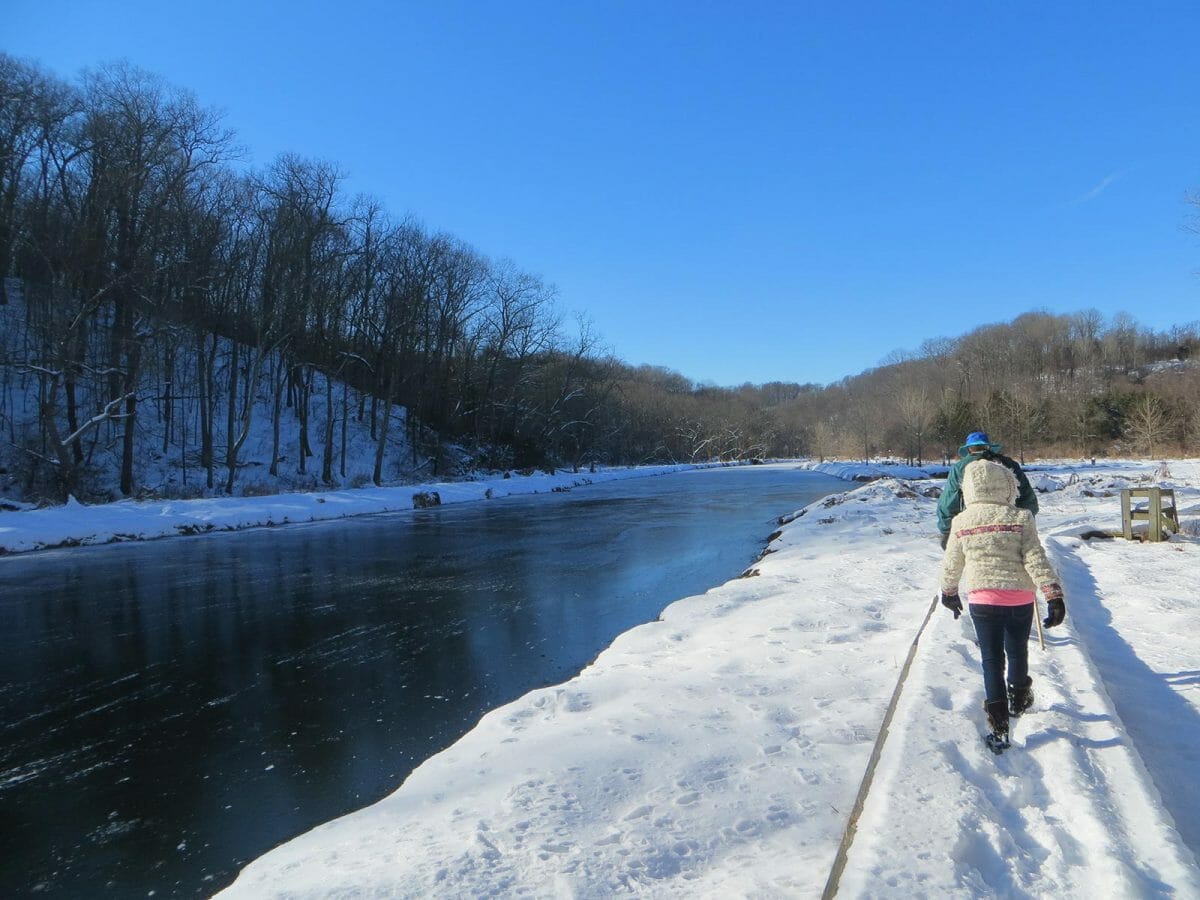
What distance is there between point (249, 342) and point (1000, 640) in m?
35.2

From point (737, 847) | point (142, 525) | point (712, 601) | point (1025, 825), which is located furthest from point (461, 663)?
point (142, 525)

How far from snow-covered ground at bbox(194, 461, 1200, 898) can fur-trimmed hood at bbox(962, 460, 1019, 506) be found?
49.9 inches

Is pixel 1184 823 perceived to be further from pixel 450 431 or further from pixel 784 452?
pixel 784 452

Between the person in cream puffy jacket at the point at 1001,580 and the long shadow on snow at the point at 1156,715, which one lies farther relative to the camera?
the person in cream puffy jacket at the point at 1001,580

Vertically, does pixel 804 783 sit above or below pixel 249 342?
below

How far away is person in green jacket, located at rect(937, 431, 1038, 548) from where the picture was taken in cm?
431

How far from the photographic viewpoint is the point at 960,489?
15.3 ft

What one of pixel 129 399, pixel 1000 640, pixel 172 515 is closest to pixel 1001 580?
pixel 1000 640

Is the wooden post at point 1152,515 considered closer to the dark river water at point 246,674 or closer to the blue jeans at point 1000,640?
the dark river water at point 246,674

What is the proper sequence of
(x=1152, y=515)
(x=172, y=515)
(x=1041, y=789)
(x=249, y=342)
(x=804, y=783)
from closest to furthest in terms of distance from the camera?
(x=1041, y=789) < (x=804, y=783) < (x=1152, y=515) < (x=172, y=515) < (x=249, y=342)

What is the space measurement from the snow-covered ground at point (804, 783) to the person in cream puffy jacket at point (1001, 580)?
0.24 m

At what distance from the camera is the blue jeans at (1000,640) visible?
12.7 feet

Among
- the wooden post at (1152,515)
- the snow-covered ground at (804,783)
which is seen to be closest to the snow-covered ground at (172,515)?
the snow-covered ground at (804,783)

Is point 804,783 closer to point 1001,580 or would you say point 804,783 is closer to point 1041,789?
point 1041,789
